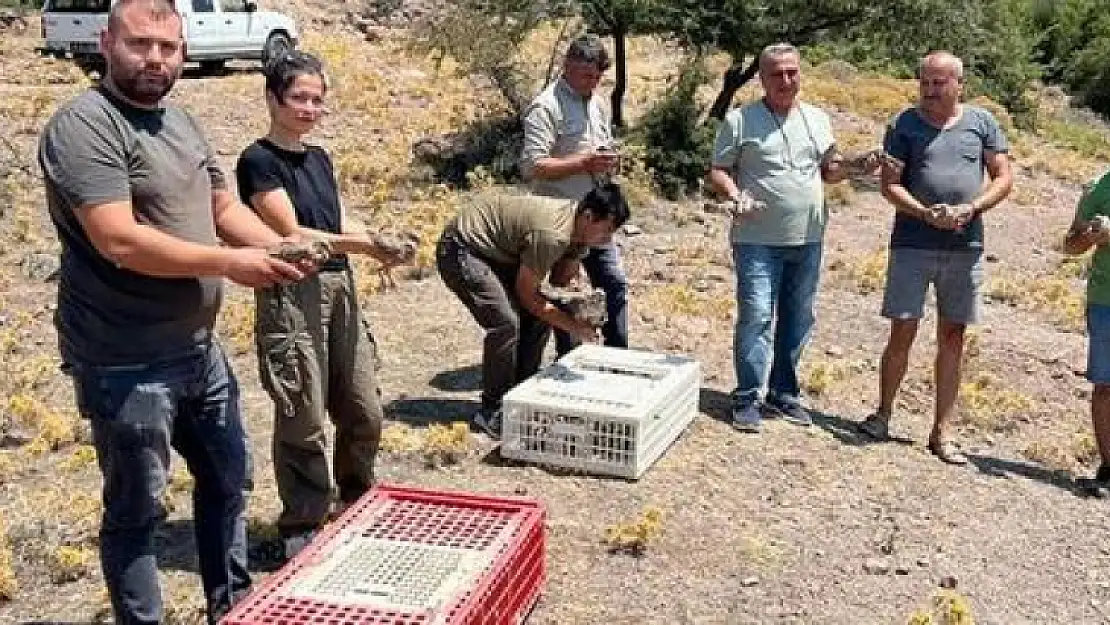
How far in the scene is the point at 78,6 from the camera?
60.1 feet

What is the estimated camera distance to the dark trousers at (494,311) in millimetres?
5801

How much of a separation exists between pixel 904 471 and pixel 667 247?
4728 mm

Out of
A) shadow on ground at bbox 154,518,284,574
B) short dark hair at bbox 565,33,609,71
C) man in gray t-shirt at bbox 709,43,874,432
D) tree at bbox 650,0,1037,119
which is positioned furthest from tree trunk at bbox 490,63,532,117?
shadow on ground at bbox 154,518,284,574

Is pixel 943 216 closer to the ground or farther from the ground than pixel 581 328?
farther from the ground

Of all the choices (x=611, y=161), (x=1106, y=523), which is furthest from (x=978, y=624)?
(x=611, y=161)

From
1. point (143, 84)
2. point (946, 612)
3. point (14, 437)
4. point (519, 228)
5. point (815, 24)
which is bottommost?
point (14, 437)

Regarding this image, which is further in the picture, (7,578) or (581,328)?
(581,328)

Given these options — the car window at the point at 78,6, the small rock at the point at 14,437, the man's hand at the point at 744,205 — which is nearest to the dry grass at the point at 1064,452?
the man's hand at the point at 744,205

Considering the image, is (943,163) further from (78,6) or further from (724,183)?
(78,6)

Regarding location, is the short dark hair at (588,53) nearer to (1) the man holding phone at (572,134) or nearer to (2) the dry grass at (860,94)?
(1) the man holding phone at (572,134)

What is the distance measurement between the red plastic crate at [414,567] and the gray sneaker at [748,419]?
188 cm

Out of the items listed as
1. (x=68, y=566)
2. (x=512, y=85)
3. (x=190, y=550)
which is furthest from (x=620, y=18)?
(x=68, y=566)

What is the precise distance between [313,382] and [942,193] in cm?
295

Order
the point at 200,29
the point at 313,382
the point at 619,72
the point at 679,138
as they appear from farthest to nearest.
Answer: the point at 200,29, the point at 619,72, the point at 679,138, the point at 313,382
